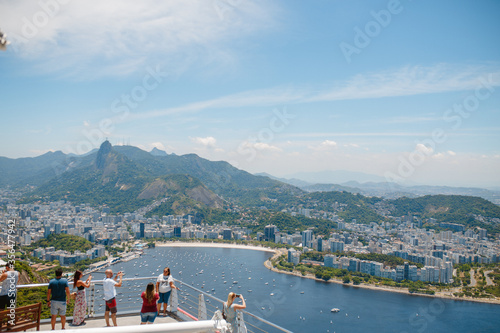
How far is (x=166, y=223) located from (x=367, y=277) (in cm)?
2026

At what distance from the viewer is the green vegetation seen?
18.7 metres

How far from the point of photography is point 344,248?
22094mm

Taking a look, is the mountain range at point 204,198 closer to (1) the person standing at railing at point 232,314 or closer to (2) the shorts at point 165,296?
(2) the shorts at point 165,296

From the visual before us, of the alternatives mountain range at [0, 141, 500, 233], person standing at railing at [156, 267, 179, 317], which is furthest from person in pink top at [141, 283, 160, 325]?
mountain range at [0, 141, 500, 233]

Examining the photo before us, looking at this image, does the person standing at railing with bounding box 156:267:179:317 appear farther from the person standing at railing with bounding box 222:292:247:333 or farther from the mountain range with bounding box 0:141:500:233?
the mountain range with bounding box 0:141:500:233

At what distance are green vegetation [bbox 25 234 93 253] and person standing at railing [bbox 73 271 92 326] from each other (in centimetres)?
1860

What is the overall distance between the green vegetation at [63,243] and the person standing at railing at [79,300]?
18601 millimetres

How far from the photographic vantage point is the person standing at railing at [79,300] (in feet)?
6.48

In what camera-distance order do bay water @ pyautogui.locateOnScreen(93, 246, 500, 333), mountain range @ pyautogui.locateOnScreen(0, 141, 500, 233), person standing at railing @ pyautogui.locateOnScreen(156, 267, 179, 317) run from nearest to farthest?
person standing at railing @ pyautogui.locateOnScreen(156, 267, 179, 317) → bay water @ pyautogui.locateOnScreen(93, 246, 500, 333) → mountain range @ pyautogui.locateOnScreen(0, 141, 500, 233)

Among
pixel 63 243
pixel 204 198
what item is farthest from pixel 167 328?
pixel 204 198

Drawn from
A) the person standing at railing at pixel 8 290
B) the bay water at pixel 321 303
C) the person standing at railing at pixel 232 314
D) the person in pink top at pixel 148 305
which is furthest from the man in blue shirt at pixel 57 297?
the bay water at pixel 321 303

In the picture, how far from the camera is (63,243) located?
19359mm

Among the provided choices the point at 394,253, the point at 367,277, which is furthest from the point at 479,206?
the point at 367,277

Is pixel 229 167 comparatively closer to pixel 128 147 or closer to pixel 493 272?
pixel 128 147
